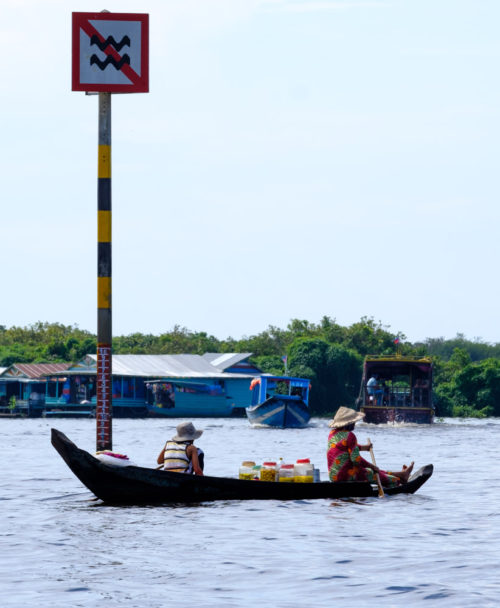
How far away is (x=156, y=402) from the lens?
71.9 meters

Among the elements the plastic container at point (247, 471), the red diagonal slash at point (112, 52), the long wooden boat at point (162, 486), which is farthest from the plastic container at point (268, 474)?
the red diagonal slash at point (112, 52)

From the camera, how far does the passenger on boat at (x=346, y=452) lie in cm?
1600

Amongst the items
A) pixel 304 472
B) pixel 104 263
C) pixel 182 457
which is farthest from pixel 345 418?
pixel 104 263

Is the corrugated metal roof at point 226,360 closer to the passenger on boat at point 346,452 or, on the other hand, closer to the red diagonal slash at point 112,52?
the passenger on boat at point 346,452

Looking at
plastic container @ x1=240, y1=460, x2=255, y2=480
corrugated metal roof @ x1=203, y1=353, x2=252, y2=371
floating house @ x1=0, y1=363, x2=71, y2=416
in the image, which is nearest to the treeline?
corrugated metal roof @ x1=203, y1=353, x2=252, y2=371

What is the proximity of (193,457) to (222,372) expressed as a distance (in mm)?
63166

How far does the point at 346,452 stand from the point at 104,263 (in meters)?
4.51

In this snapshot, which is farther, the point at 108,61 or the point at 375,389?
the point at 375,389

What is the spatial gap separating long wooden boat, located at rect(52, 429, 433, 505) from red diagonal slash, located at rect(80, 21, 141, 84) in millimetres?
5200

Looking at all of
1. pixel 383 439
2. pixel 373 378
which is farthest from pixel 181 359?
pixel 383 439

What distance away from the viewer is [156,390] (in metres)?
71.8

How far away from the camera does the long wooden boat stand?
15242 millimetres

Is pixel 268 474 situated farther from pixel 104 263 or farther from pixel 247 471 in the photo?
pixel 104 263

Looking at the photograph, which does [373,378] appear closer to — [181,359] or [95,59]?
[181,359]
